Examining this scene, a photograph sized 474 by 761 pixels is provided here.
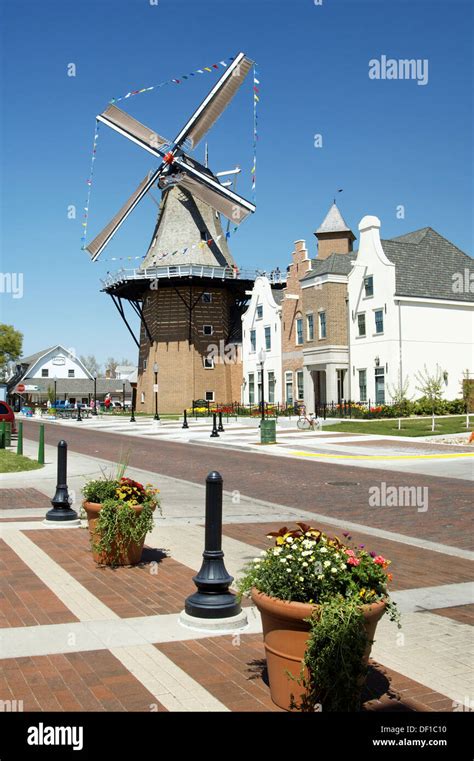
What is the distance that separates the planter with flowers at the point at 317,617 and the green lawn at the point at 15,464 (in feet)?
46.4

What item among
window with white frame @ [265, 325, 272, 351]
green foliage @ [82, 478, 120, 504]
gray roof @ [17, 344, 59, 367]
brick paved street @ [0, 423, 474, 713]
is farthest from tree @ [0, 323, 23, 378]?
green foliage @ [82, 478, 120, 504]

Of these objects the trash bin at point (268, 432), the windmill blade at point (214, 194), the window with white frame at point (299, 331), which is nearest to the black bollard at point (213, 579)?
the trash bin at point (268, 432)

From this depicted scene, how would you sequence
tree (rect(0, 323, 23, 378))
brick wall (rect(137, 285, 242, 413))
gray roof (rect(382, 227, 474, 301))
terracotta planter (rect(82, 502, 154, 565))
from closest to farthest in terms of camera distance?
terracotta planter (rect(82, 502, 154, 565))
gray roof (rect(382, 227, 474, 301))
brick wall (rect(137, 285, 242, 413))
tree (rect(0, 323, 23, 378))

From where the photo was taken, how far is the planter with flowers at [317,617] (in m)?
3.83

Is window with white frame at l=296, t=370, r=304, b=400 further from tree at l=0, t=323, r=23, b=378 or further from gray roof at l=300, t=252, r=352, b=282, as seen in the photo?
tree at l=0, t=323, r=23, b=378

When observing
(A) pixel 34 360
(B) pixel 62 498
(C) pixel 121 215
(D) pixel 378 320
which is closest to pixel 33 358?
(A) pixel 34 360

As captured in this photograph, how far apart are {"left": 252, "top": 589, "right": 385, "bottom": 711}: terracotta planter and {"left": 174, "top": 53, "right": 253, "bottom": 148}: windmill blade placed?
55.6 meters

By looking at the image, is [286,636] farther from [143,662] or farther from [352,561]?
[143,662]

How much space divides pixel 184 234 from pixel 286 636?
57689mm

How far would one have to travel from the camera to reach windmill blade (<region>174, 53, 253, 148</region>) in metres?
53.9

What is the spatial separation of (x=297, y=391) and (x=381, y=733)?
149 feet

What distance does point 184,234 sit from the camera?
59.8m

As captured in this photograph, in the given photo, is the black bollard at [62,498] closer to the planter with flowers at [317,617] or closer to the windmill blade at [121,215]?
the planter with flowers at [317,617]

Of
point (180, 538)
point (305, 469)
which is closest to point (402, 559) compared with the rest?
point (180, 538)
